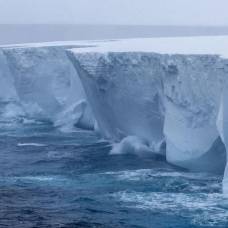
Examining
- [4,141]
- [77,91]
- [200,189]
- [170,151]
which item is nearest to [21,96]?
[77,91]

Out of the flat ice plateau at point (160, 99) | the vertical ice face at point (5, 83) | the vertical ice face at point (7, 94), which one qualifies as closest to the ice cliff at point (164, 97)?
the flat ice plateau at point (160, 99)

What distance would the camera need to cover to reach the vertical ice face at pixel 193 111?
11.5 m

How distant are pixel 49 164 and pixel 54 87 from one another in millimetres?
6881

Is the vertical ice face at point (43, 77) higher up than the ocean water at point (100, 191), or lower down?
higher up

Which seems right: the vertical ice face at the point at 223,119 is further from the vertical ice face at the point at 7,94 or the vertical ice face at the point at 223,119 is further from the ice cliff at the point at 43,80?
the vertical ice face at the point at 7,94

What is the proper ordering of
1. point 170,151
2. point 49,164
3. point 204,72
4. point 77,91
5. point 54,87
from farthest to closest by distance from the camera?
point 54,87 < point 77,91 < point 49,164 < point 170,151 < point 204,72

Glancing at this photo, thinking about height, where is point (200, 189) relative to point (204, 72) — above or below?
below

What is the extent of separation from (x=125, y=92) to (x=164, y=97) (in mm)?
1632

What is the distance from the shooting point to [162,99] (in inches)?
509

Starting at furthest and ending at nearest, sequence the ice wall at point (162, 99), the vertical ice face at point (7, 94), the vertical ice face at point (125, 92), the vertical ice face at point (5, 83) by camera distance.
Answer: the vertical ice face at point (5, 83) → the vertical ice face at point (7, 94) → the vertical ice face at point (125, 92) → the ice wall at point (162, 99)

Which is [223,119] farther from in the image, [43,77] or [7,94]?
[7,94]

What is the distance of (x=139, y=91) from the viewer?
13.7 m

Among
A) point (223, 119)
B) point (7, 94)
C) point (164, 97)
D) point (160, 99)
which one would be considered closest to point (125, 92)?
point (160, 99)

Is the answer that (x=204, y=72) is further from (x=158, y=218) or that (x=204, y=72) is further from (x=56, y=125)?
(x=56, y=125)
